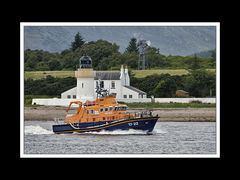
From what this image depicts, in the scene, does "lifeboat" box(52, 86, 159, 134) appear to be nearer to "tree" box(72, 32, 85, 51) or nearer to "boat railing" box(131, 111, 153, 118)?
"boat railing" box(131, 111, 153, 118)

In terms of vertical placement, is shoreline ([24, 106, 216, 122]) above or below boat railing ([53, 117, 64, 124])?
above

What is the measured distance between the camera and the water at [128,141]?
2662 centimetres

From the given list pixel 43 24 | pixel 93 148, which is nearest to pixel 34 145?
pixel 93 148

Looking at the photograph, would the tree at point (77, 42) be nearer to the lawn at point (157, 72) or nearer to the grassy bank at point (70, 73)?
the grassy bank at point (70, 73)

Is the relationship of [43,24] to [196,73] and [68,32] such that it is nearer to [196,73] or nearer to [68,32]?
[68,32]

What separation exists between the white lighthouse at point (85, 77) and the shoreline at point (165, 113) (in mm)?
664

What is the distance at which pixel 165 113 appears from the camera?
3022cm

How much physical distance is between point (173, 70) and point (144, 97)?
1.31 metres

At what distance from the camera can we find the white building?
28266 mm

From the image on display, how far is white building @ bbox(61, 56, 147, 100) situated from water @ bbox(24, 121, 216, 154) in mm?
1092

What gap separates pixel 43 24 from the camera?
84.6 ft

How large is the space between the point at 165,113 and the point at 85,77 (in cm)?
296

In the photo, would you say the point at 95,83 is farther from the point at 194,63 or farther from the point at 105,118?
the point at 194,63

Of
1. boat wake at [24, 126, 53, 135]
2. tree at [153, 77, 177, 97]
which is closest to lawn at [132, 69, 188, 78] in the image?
tree at [153, 77, 177, 97]
